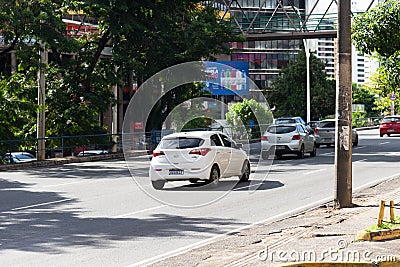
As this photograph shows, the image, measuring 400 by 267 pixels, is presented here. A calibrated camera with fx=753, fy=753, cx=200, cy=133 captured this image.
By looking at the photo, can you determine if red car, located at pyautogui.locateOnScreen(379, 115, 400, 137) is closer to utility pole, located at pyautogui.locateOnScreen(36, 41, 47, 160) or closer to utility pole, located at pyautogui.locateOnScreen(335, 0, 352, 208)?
utility pole, located at pyautogui.locateOnScreen(36, 41, 47, 160)

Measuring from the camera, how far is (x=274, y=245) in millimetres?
11281

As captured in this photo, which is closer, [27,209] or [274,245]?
[274,245]

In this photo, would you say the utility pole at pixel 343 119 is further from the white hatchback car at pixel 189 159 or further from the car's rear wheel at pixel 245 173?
the car's rear wheel at pixel 245 173

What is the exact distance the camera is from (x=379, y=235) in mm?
11242

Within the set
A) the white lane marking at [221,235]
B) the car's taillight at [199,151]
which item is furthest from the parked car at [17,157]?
the white lane marking at [221,235]

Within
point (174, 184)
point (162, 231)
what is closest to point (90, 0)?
point (174, 184)

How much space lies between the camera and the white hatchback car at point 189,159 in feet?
65.2

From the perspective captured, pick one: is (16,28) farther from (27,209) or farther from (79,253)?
(79,253)

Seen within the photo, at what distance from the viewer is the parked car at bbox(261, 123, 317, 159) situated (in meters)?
33.8

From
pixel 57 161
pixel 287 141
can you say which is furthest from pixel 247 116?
pixel 57 161

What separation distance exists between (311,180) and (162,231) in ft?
34.4

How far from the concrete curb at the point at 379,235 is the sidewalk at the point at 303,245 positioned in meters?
Answer: 0.12

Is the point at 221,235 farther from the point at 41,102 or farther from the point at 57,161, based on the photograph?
the point at 41,102

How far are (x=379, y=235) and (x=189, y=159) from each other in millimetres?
9208
